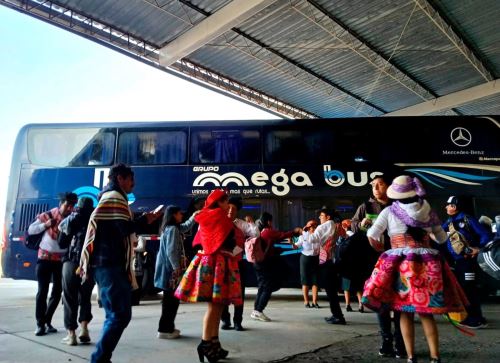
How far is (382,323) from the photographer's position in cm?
393

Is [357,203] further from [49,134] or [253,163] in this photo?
[49,134]

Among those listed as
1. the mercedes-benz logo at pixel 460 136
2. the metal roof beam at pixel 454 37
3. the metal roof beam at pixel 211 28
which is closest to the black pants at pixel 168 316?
the mercedes-benz logo at pixel 460 136

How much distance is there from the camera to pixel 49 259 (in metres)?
4.95

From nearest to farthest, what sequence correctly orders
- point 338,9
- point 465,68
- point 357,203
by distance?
point 357,203, point 338,9, point 465,68

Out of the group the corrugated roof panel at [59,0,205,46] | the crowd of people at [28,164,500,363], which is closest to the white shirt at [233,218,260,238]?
the crowd of people at [28,164,500,363]

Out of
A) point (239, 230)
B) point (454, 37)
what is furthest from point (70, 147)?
point (454, 37)

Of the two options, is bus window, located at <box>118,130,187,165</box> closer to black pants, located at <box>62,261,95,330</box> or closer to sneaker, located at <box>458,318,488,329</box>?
black pants, located at <box>62,261,95,330</box>

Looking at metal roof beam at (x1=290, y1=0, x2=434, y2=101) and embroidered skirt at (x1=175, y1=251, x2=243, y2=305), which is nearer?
embroidered skirt at (x1=175, y1=251, x2=243, y2=305)

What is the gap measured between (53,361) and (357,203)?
20.1 ft

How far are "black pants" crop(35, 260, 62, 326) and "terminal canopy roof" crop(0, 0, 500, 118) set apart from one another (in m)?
7.61

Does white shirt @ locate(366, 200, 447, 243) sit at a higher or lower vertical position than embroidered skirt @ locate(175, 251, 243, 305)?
higher

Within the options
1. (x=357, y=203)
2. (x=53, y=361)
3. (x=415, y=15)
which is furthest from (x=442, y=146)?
(x=53, y=361)

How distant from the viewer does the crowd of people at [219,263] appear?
3186 mm

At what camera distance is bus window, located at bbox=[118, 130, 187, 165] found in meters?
8.86
